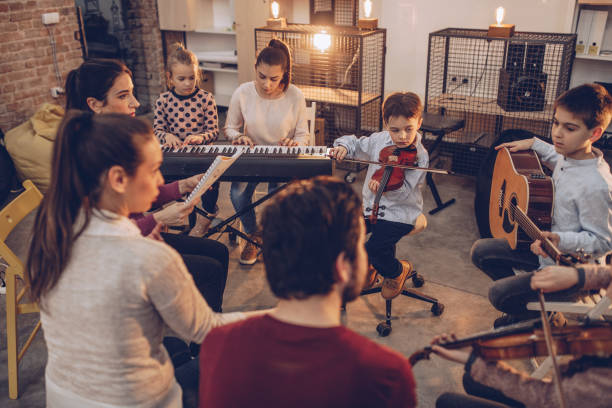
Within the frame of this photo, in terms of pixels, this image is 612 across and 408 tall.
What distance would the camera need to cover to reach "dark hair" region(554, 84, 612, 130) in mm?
1909

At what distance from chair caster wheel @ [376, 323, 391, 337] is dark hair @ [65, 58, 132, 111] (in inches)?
61.3

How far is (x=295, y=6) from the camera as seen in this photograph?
507cm

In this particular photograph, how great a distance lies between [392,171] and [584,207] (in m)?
0.76

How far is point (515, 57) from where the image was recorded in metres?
3.55

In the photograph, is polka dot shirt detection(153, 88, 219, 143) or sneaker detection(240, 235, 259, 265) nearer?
polka dot shirt detection(153, 88, 219, 143)

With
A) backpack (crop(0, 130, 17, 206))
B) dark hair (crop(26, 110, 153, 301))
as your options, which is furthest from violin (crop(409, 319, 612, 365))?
backpack (crop(0, 130, 17, 206))

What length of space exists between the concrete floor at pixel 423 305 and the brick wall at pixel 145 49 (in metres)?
2.81

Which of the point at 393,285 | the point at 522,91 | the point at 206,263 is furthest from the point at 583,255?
the point at 522,91

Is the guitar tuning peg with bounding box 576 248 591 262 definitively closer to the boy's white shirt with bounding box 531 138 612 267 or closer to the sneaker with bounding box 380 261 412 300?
the boy's white shirt with bounding box 531 138 612 267

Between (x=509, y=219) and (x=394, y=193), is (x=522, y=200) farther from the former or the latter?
(x=394, y=193)

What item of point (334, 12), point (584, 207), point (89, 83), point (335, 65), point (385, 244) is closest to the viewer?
point (584, 207)

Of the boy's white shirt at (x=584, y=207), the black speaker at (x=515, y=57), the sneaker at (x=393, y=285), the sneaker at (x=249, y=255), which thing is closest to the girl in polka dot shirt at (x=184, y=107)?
the sneaker at (x=249, y=255)

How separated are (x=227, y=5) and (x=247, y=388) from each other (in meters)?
5.40

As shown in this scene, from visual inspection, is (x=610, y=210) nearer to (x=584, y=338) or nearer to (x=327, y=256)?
(x=584, y=338)
